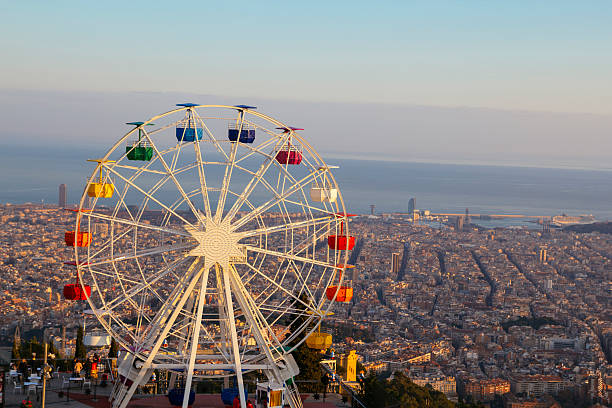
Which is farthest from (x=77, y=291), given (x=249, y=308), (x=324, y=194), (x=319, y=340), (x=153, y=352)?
(x=324, y=194)

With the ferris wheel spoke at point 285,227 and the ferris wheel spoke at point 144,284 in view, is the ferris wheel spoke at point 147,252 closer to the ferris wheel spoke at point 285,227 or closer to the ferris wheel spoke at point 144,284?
the ferris wheel spoke at point 144,284

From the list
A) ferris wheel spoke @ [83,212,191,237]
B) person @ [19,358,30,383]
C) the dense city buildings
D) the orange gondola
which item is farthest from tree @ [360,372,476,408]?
the dense city buildings

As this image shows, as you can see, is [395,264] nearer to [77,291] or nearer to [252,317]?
[252,317]

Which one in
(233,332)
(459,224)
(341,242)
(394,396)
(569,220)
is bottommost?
(394,396)

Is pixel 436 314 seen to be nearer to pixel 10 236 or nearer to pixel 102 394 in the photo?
pixel 10 236

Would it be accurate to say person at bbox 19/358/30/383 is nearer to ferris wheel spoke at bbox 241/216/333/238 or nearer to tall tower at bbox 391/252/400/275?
ferris wheel spoke at bbox 241/216/333/238

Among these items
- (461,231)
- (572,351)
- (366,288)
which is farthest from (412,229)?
(572,351)

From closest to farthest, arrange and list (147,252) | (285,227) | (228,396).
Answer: (147,252)
(228,396)
(285,227)
